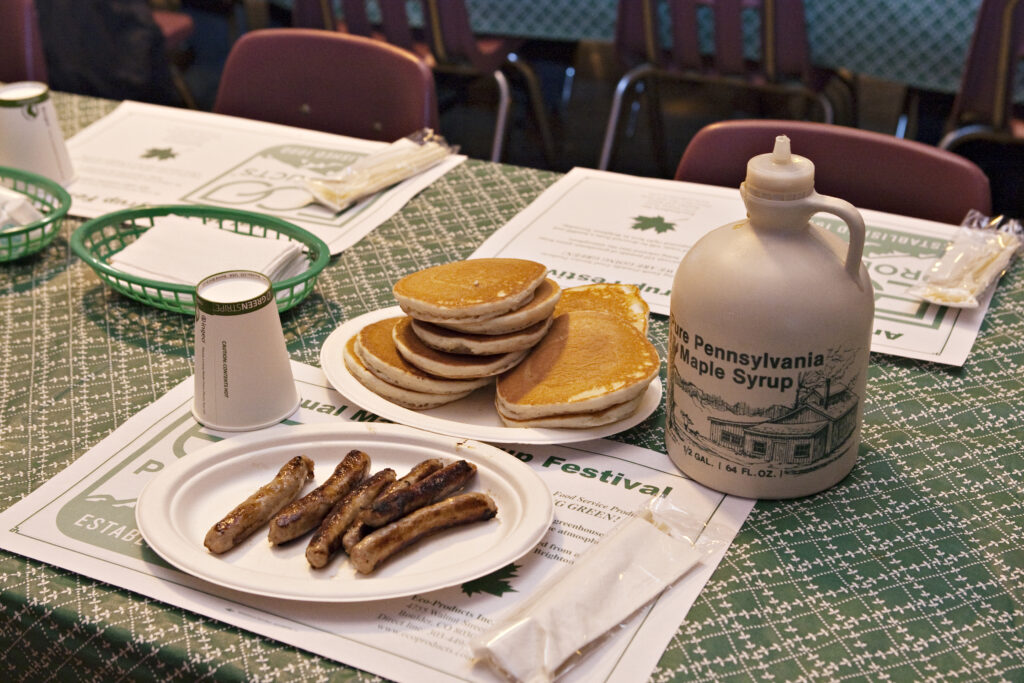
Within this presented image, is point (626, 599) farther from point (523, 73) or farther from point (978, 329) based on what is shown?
point (523, 73)

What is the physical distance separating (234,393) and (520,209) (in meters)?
0.56

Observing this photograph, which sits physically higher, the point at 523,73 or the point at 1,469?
the point at 1,469

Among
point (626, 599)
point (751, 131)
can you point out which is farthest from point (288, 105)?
point (626, 599)

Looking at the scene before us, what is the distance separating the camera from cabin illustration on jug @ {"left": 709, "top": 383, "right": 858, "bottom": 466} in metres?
0.73

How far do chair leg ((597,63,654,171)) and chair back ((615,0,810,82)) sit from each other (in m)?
0.04

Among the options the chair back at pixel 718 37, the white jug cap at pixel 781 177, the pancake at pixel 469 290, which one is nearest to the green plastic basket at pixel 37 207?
the pancake at pixel 469 290

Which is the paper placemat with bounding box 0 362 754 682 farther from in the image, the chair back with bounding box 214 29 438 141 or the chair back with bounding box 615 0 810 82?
the chair back with bounding box 615 0 810 82

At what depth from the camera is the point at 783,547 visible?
0.75 meters

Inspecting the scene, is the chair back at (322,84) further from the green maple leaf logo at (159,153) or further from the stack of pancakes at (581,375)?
the stack of pancakes at (581,375)

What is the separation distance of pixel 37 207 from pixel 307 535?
825 mm

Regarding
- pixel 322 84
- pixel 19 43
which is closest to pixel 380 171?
pixel 322 84

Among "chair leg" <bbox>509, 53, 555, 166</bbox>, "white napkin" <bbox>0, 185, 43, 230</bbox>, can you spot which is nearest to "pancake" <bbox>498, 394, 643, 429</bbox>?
"white napkin" <bbox>0, 185, 43, 230</bbox>

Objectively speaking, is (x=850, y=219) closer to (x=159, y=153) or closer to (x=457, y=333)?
(x=457, y=333)

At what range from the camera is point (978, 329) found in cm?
103
